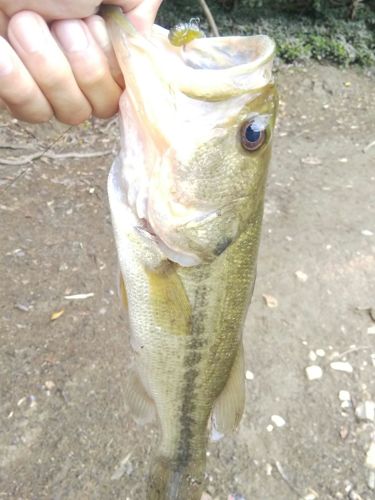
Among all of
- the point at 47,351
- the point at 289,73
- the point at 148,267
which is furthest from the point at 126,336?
the point at 289,73

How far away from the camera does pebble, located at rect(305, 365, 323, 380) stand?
315 cm

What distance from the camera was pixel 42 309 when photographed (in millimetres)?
3348

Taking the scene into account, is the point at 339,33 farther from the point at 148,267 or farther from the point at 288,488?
the point at 148,267

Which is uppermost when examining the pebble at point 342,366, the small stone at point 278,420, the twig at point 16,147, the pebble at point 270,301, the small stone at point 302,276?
the twig at point 16,147

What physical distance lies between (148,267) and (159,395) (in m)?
0.44

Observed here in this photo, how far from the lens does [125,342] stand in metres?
3.21

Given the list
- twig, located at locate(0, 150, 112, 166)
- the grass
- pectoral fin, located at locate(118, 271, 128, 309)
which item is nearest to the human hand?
pectoral fin, located at locate(118, 271, 128, 309)

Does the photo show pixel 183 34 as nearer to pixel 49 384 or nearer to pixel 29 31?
pixel 29 31

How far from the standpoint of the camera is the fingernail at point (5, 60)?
3.89ft

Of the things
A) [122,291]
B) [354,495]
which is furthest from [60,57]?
[354,495]

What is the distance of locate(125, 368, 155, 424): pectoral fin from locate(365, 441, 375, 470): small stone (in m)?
1.48

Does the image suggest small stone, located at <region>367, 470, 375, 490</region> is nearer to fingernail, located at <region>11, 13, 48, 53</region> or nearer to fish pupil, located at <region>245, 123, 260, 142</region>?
fish pupil, located at <region>245, 123, 260, 142</region>

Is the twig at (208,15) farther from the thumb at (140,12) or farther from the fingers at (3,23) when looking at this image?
the fingers at (3,23)

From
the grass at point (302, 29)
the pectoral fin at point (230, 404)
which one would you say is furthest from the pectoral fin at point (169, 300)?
the grass at point (302, 29)
